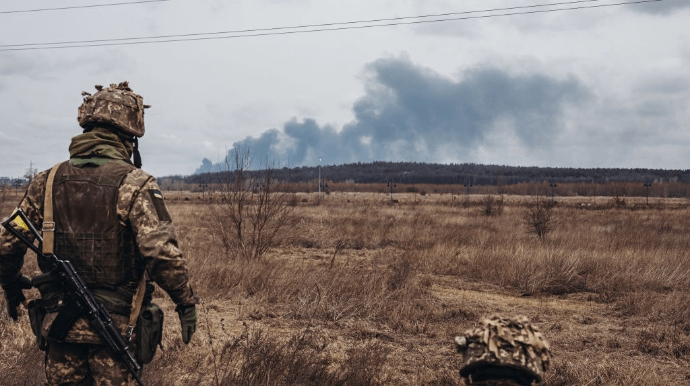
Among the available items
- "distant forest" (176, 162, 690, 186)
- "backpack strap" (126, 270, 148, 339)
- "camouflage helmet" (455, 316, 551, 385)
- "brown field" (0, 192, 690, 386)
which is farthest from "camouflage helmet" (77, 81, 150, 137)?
"distant forest" (176, 162, 690, 186)

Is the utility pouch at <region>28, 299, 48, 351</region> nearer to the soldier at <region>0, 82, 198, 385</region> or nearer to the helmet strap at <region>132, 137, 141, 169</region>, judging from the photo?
the soldier at <region>0, 82, 198, 385</region>

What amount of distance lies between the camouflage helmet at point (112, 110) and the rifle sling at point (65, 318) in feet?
3.18

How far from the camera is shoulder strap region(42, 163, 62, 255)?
2773 millimetres

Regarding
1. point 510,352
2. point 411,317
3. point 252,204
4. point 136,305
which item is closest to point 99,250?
point 136,305

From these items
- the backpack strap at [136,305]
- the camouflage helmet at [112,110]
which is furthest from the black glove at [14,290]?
the camouflage helmet at [112,110]

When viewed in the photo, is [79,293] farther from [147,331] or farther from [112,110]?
[112,110]

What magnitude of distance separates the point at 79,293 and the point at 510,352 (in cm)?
212

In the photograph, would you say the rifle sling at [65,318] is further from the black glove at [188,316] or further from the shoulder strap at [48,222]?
the black glove at [188,316]

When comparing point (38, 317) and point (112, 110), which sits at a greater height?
point (112, 110)

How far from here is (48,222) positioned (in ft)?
9.17

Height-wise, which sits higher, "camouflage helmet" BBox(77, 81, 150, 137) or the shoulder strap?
"camouflage helmet" BBox(77, 81, 150, 137)

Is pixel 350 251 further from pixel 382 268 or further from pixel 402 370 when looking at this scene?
pixel 402 370

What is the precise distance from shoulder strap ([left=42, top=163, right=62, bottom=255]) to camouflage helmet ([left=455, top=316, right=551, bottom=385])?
2170 millimetres

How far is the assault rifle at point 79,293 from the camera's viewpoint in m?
2.72
